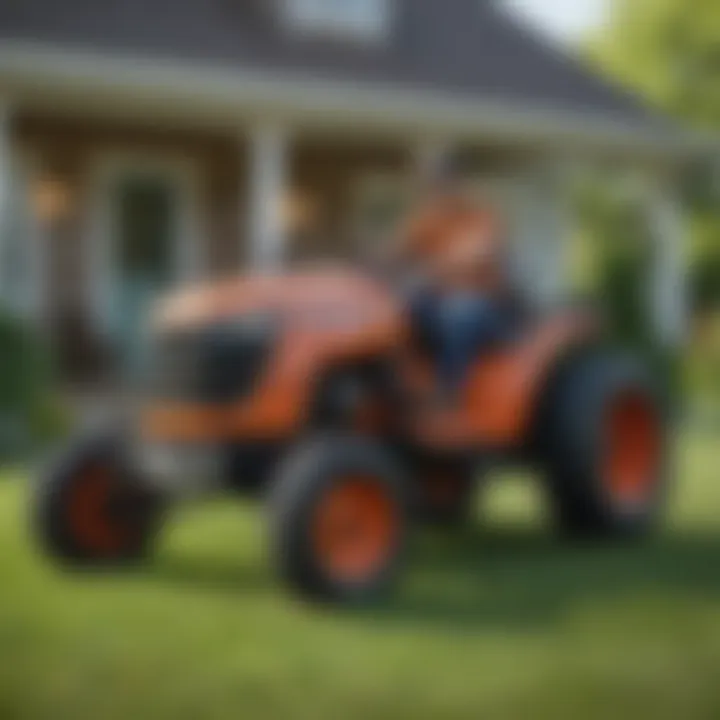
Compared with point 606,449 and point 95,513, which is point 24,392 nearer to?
point 95,513

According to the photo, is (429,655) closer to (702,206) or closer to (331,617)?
(331,617)

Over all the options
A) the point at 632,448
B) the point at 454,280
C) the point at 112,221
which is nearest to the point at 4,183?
the point at 112,221

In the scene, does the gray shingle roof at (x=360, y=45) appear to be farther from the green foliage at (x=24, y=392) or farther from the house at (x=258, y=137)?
the green foliage at (x=24, y=392)

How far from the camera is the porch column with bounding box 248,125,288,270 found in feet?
2.63

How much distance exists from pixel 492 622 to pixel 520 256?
19cm

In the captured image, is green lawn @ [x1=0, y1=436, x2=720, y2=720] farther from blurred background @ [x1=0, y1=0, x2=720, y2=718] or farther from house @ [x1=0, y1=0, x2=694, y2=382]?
house @ [x1=0, y1=0, x2=694, y2=382]

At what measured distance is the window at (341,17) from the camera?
0.82 meters

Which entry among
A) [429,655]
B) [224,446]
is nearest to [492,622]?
[429,655]

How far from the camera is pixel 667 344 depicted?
2.97ft

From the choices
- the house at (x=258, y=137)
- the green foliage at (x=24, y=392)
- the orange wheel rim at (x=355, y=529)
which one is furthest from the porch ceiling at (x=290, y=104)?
the orange wheel rim at (x=355, y=529)

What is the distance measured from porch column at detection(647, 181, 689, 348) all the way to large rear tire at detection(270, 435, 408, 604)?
0.63 feet

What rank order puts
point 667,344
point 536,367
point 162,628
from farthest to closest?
1. point 536,367
2. point 667,344
3. point 162,628

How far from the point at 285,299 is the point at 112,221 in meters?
0.11

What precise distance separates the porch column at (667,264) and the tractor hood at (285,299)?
5.7 inches
